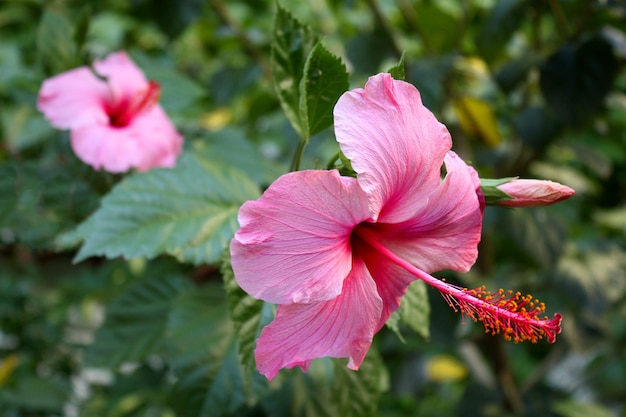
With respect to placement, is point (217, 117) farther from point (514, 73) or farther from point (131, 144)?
point (131, 144)

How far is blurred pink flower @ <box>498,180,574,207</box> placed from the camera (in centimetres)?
48

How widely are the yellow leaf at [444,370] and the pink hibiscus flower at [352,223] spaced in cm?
141

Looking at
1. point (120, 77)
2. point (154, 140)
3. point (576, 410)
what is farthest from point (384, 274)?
point (576, 410)

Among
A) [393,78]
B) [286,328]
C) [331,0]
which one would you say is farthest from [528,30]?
[286,328]

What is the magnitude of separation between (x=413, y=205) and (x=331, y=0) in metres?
1.06

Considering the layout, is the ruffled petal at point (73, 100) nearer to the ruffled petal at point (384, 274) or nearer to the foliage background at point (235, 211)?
the foliage background at point (235, 211)

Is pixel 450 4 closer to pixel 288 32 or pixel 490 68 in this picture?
pixel 490 68

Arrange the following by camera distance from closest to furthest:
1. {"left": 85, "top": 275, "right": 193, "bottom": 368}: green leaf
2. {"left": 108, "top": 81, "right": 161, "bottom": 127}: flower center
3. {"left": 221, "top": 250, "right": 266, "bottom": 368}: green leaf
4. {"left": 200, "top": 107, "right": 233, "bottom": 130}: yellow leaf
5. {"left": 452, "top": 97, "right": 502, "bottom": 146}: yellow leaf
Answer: {"left": 221, "top": 250, "right": 266, "bottom": 368}: green leaf
{"left": 108, "top": 81, "right": 161, "bottom": 127}: flower center
{"left": 85, "top": 275, "right": 193, "bottom": 368}: green leaf
{"left": 452, "top": 97, "right": 502, "bottom": 146}: yellow leaf
{"left": 200, "top": 107, "right": 233, "bottom": 130}: yellow leaf

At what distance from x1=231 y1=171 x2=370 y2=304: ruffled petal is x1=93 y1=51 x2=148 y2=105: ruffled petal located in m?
0.46

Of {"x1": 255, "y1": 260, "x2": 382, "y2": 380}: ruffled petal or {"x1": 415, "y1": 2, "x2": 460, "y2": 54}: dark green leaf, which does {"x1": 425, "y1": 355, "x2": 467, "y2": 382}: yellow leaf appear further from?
{"x1": 255, "y1": 260, "x2": 382, "y2": 380}: ruffled petal

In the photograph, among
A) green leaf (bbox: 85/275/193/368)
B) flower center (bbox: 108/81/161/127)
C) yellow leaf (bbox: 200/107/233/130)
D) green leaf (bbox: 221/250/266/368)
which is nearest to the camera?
green leaf (bbox: 221/250/266/368)

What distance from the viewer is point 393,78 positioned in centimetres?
48

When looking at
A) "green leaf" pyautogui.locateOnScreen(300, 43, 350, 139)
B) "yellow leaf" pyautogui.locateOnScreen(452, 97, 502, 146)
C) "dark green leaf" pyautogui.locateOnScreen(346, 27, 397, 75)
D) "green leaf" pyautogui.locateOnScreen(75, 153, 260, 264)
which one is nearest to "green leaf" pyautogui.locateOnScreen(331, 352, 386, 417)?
"green leaf" pyautogui.locateOnScreen(75, 153, 260, 264)

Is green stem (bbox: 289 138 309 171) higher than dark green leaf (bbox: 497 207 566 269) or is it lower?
higher
